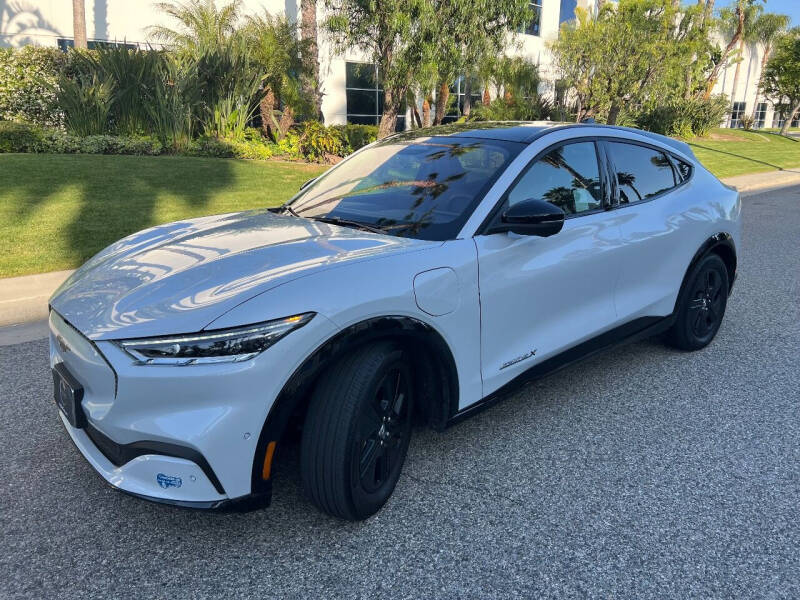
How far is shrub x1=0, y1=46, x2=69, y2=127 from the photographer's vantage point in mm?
14102

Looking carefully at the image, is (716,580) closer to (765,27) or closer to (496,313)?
(496,313)

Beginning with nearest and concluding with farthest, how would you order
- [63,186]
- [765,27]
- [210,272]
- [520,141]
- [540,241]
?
1. [210,272]
2. [540,241]
3. [520,141]
4. [63,186]
5. [765,27]

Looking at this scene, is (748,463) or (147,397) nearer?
(147,397)

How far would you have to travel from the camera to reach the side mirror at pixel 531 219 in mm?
2957

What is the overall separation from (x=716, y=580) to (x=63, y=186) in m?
10.1

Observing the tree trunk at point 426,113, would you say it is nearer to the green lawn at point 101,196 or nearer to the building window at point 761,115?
the green lawn at point 101,196

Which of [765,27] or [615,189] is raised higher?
[765,27]

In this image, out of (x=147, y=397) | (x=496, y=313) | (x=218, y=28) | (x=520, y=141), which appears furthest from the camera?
(x=218, y=28)

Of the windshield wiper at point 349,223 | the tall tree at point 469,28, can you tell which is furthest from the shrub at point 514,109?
the windshield wiper at point 349,223

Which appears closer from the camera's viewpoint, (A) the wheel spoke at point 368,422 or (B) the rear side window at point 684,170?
(A) the wheel spoke at point 368,422

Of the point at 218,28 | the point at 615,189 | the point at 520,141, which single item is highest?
the point at 218,28

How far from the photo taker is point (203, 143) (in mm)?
13781

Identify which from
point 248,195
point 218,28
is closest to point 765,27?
point 218,28

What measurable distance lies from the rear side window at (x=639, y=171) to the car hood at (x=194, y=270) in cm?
173
